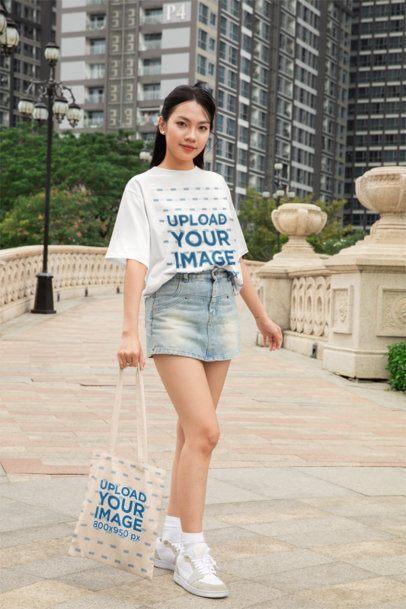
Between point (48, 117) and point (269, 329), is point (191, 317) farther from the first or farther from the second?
point (48, 117)

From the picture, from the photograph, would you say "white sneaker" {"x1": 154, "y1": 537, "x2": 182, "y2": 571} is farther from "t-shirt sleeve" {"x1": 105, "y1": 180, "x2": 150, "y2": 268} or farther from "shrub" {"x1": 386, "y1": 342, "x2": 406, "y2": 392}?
"shrub" {"x1": 386, "y1": 342, "x2": 406, "y2": 392}

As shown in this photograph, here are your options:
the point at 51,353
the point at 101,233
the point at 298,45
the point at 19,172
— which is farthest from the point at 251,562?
the point at 298,45

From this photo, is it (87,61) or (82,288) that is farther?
(87,61)

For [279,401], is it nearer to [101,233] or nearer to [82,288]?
[82,288]

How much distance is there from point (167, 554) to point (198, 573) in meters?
0.36

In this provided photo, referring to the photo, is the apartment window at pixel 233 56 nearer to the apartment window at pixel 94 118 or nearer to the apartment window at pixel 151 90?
the apartment window at pixel 151 90

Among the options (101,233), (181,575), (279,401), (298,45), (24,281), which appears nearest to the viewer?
(181,575)

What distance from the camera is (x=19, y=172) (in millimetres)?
49719

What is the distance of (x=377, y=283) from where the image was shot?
11.2 meters

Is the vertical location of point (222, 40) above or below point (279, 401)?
above

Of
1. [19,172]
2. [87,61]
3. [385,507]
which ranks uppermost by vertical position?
[87,61]

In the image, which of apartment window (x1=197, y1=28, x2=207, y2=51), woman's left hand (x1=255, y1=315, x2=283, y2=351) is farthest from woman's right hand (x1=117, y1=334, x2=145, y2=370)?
apartment window (x1=197, y1=28, x2=207, y2=51)

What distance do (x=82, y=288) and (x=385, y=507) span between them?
→ 2378 centimetres

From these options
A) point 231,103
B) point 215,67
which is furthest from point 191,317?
point 231,103
